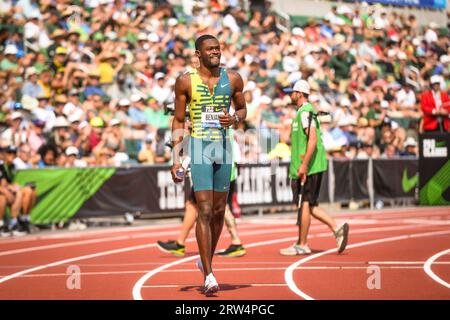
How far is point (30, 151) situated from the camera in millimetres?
18797

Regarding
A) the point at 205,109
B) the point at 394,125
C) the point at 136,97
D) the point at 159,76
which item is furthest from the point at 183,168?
the point at 394,125

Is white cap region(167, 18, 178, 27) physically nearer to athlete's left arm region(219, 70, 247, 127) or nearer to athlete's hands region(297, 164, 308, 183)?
athlete's hands region(297, 164, 308, 183)

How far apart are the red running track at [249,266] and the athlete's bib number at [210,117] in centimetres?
160

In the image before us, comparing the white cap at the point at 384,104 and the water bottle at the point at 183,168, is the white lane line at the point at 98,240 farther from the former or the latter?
the white cap at the point at 384,104

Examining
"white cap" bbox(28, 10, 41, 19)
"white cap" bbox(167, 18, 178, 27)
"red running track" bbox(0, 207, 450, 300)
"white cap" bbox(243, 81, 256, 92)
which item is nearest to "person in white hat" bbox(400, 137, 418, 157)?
"white cap" bbox(243, 81, 256, 92)

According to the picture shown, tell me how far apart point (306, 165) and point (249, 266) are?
176cm

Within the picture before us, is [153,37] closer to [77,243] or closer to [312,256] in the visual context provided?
[77,243]

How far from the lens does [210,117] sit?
961 cm

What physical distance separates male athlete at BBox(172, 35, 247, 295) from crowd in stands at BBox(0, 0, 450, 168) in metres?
4.79

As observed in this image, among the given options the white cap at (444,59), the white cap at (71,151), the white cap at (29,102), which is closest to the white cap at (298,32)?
the white cap at (444,59)

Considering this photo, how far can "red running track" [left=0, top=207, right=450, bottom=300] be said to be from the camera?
9633 mm

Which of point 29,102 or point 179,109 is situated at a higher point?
point 29,102
